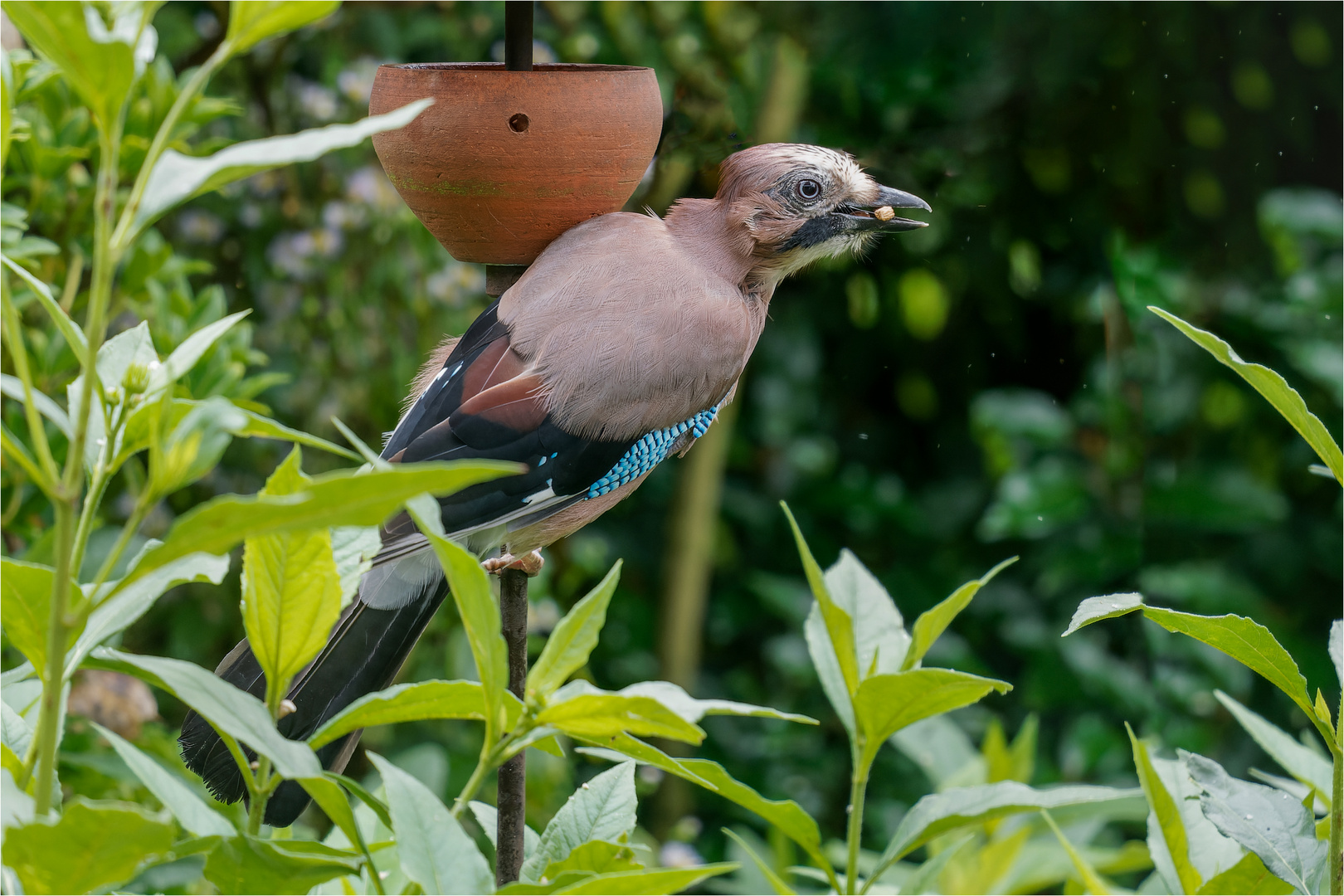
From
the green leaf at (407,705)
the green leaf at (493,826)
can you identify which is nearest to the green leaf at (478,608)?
the green leaf at (407,705)

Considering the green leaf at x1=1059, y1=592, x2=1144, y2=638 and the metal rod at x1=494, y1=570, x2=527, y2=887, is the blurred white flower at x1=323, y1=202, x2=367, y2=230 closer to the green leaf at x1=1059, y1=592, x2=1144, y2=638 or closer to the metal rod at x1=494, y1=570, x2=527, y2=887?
the metal rod at x1=494, y1=570, x2=527, y2=887

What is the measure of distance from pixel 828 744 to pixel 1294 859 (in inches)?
65.0

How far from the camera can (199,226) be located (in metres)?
1.80

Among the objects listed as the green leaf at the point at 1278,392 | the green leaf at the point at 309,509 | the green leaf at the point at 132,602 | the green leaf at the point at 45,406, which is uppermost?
the green leaf at the point at 45,406

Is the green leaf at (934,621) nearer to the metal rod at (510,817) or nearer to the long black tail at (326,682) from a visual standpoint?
the metal rod at (510,817)

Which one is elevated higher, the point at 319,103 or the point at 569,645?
the point at 319,103

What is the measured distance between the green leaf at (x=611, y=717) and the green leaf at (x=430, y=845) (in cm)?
6

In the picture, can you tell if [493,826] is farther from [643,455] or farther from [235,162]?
[235,162]

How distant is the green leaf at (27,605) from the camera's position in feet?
1.58

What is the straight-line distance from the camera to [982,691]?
0.55 m

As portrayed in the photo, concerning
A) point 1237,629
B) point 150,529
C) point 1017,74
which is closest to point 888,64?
point 1017,74

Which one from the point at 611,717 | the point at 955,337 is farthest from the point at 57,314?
the point at 955,337

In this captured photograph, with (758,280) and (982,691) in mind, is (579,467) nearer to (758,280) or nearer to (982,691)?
(758,280)

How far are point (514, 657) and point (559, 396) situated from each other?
0.17 meters
